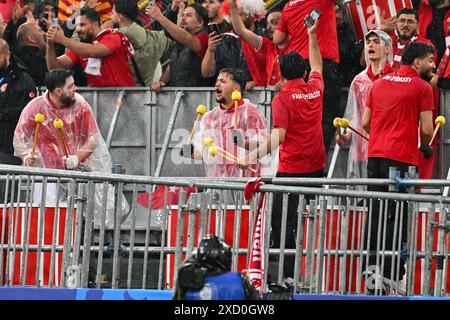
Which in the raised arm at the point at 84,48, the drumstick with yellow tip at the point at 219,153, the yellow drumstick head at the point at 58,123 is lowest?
the drumstick with yellow tip at the point at 219,153

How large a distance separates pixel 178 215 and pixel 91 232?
2.57 ft

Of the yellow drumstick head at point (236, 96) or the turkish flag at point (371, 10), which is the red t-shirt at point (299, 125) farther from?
the turkish flag at point (371, 10)

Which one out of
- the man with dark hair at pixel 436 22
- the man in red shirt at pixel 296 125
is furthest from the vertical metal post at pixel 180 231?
the man with dark hair at pixel 436 22

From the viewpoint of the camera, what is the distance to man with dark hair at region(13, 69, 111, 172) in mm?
15555

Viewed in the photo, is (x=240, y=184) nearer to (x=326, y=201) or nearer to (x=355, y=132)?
(x=326, y=201)

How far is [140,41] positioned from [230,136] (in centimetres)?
237

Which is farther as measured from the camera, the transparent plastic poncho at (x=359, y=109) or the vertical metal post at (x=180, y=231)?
the transparent plastic poncho at (x=359, y=109)

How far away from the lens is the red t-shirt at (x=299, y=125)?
561 inches

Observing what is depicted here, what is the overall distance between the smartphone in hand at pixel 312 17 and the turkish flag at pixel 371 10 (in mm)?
1064

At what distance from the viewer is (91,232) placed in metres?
12.2

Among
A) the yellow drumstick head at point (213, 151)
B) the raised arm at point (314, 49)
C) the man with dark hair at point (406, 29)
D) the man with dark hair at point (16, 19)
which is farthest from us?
the man with dark hair at point (16, 19)

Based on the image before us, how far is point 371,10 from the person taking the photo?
16.0 metres

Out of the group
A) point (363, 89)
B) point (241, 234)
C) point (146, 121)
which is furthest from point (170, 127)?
point (241, 234)

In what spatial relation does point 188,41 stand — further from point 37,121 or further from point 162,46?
point 37,121
